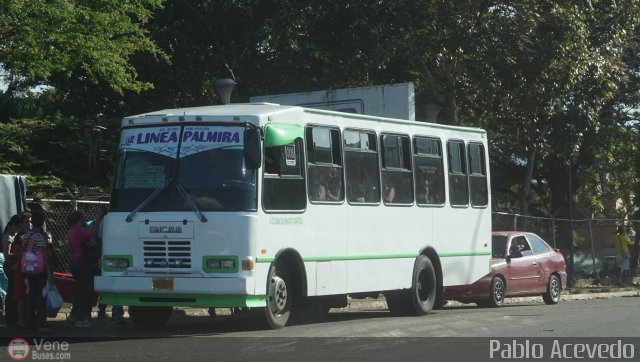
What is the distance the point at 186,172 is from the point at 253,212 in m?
1.07

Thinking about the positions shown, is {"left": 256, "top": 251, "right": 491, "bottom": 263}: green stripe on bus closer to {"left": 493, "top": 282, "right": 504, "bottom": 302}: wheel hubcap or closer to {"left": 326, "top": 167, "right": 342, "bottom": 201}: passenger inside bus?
{"left": 326, "top": 167, "right": 342, "bottom": 201}: passenger inside bus

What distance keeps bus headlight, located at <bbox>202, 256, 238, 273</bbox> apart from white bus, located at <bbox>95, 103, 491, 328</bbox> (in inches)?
0.5

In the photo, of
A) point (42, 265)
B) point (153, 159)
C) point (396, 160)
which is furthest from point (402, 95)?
point (42, 265)

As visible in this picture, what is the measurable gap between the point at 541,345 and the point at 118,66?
42.4ft

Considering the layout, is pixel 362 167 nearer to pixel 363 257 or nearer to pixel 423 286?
pixel 363 257

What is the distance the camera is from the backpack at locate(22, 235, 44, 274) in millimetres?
13438

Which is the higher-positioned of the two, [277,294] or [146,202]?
[146,202]

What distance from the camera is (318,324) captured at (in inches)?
602

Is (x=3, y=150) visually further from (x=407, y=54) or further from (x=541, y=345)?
(x=541, y=345)

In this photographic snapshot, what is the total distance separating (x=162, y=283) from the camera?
13078mm

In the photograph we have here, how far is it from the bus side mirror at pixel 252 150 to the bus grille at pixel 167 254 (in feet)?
4.29

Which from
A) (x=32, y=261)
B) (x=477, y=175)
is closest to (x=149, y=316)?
(x=32, y=261)

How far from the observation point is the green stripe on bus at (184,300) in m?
12.8

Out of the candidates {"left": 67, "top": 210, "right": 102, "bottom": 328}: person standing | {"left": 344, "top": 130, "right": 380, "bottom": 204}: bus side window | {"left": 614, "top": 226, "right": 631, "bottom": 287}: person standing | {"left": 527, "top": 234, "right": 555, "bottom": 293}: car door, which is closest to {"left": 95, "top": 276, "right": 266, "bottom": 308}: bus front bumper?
{"left": 67, "top": 210, "right": 102, "bottom": 328}: person standing
